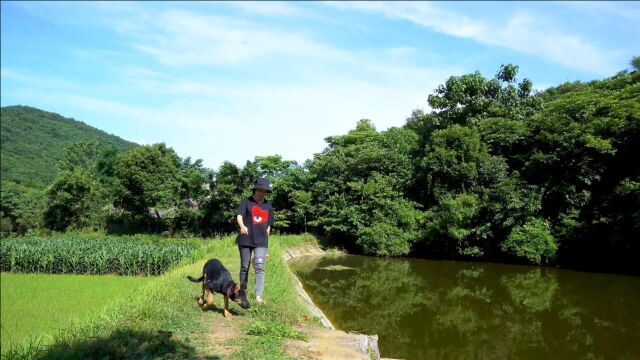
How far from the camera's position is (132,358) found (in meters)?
4.07

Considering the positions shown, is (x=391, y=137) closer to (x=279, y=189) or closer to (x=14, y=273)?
(x=279, y=189)

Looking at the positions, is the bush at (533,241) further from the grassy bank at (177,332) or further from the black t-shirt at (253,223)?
the black t-shirt at (253,223)

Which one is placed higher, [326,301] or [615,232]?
[615,232]

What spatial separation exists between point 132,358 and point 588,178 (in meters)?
19.3

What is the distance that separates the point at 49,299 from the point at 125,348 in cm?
980

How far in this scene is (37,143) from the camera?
44.2 metres

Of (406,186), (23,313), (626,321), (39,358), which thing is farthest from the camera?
(406,186)

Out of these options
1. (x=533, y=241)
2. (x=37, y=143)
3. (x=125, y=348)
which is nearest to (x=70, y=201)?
(x=37, y=143)

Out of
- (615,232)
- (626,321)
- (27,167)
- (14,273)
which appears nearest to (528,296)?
(626,321)

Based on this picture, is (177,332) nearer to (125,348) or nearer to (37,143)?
(125,348)

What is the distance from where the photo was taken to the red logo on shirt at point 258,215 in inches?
240

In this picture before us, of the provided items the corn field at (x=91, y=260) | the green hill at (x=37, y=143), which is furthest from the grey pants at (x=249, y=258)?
the green hill at (x=37, y=143)

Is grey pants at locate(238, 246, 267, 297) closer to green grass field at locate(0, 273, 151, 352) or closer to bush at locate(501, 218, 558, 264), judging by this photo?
green grass field at locate(0, 273, 151, 352)

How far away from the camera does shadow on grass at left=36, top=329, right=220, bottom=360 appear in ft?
13.5
